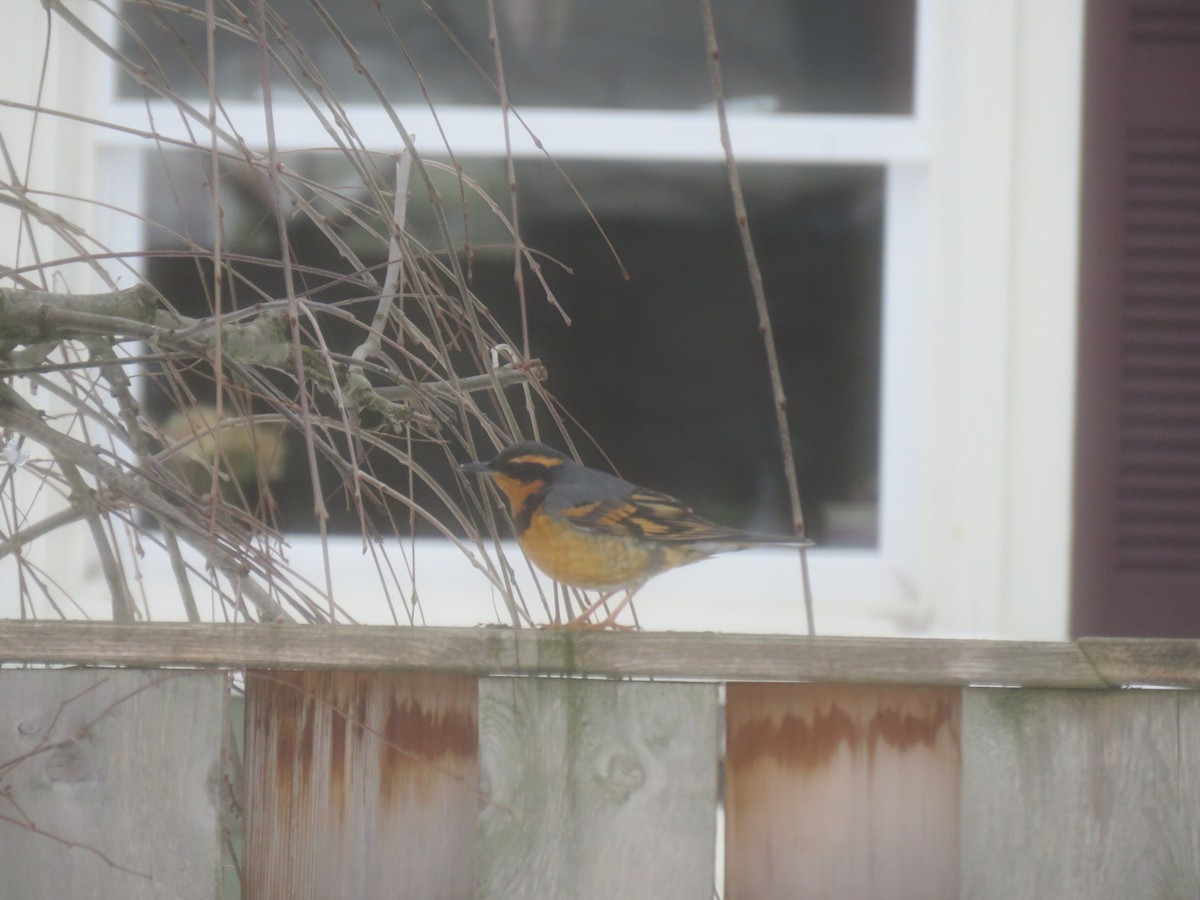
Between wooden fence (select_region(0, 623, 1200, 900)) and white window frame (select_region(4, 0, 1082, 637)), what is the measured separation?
2.45m

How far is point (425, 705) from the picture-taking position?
1.57 metres

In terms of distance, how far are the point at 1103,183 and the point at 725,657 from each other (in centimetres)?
300

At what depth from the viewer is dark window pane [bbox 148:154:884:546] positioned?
14.2 ft

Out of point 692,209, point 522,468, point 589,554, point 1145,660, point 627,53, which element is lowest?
point 1145,660

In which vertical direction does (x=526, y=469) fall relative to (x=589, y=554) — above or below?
above

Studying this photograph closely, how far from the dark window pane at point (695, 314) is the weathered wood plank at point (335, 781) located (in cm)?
276

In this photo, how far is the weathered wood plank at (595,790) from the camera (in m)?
1.54

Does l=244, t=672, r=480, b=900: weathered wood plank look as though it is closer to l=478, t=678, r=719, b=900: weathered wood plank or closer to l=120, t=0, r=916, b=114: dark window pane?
l=478, t=678, r=719, b=900: weathered wood plank

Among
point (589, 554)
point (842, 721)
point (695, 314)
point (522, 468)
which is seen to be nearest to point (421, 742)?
point (842, 721)

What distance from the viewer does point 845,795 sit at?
5.18 ft

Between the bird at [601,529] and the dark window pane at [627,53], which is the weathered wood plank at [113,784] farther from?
the dark window pane at [627,53]

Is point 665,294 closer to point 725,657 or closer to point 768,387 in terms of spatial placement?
point 768,387

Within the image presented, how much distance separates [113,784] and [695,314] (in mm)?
3033

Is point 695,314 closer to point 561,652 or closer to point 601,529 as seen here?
point 601,529
